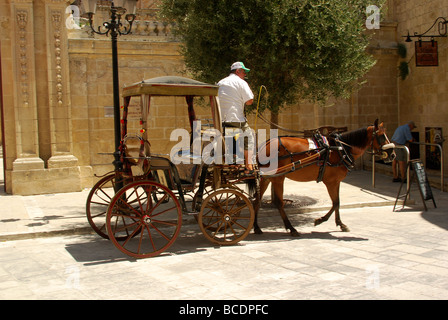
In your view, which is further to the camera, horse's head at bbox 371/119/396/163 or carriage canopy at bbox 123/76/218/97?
horse's head at bbox 371/119/396/163

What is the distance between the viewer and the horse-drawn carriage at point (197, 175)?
285 inches

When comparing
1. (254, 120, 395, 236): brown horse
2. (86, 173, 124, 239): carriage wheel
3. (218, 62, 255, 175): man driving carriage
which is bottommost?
(86, 173, 124, 239): carriage wheel

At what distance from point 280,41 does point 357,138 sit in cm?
217

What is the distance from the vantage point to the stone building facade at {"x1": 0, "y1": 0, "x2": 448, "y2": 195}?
12.7m

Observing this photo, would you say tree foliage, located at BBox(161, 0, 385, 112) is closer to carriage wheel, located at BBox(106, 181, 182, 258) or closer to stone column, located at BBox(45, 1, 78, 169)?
carriage wheel, located at BBox(106, 181, 182, 258)

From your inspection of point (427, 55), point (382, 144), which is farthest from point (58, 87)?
point (427, 55)

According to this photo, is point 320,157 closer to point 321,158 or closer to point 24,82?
point 321,158

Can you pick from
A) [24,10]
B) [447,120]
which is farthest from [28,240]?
[447,120]

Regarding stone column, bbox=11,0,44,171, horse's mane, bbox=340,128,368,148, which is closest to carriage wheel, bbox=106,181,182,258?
horse's mane, bbox=340,128,368,148

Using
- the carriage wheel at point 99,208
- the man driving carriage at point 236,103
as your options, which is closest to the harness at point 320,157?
the man driving carriage at point 236,103

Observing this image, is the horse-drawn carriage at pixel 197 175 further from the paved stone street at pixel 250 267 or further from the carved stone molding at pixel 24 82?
the carved stone molding at pixel 24 82

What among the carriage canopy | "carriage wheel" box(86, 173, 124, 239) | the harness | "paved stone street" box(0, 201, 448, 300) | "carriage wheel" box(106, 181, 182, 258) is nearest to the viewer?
"paved stone street" box(0, 201, 448, 300)

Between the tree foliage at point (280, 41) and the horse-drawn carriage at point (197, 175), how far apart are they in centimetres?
157

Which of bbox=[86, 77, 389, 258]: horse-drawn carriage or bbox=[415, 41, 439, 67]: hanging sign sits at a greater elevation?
bbox=[415, 41, 439, 67]: hanging sign
